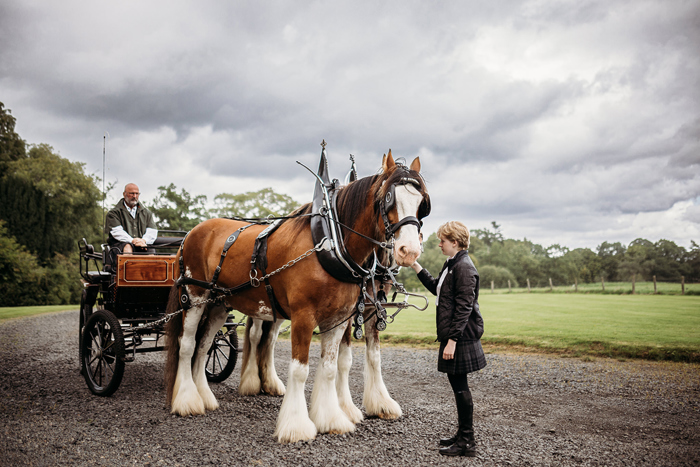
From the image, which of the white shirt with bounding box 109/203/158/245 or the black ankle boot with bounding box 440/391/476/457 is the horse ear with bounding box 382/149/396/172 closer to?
the black ankle boot with bounding box 440/391/476/457

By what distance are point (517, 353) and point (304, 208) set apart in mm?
6677

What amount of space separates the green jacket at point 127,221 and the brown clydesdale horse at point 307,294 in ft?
6.08

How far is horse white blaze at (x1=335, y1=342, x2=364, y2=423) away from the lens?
4.43 metres

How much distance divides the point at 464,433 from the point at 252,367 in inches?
121

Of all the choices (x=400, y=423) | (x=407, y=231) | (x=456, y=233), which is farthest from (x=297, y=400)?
(x=456, y=233)

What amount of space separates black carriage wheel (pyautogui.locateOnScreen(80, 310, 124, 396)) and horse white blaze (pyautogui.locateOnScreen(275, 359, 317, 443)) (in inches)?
87.2

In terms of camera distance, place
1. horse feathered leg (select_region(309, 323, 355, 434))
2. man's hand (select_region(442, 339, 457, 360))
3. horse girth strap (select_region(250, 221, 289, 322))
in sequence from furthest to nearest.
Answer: horse girth strap (select_region(250, 221, 289, 322))
horse feathered leg (select_region(309, 323, 355, 434))
man's hand (select_region(442, 339, 457, 360))

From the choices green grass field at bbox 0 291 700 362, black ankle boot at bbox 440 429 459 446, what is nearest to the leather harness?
black ankle boot at bbox 440 429 459 446

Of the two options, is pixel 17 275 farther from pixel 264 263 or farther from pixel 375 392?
pixel 375 392

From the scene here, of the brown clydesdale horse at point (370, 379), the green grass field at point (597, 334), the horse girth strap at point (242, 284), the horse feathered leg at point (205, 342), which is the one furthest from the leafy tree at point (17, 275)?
the brown clydesdale horse at point (370, 379)

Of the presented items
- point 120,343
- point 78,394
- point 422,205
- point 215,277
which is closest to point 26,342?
point 78,394

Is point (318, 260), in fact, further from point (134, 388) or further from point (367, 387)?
point (134, 388)

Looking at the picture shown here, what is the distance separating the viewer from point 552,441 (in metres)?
3.87

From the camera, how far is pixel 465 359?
11.4ft
